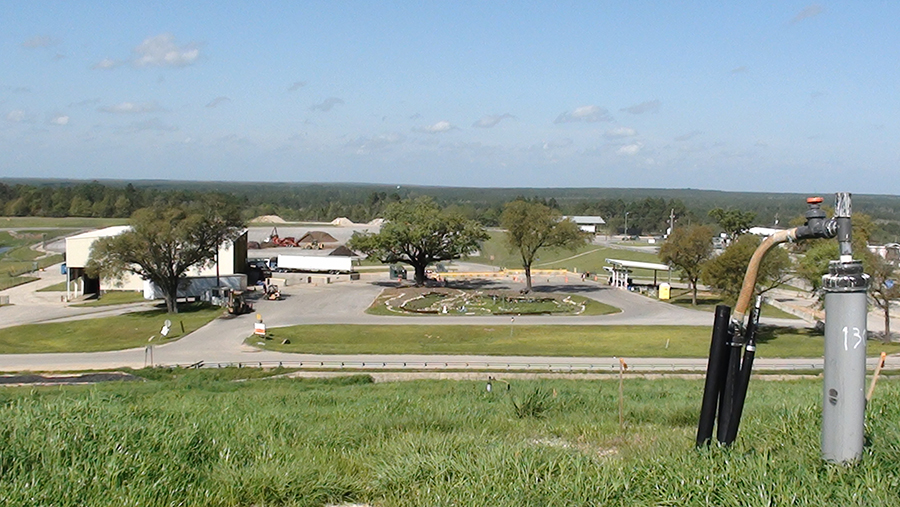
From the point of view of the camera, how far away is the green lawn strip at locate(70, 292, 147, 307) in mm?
55938

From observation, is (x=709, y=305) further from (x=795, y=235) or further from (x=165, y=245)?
(x=795, y=235)

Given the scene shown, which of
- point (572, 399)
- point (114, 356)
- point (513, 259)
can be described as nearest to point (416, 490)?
point (572, 399)

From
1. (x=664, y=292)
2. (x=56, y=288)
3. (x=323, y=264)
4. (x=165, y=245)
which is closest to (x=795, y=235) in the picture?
(x=165, y=245)

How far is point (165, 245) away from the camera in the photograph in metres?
50.1

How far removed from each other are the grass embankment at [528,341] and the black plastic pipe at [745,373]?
28624 millimetres

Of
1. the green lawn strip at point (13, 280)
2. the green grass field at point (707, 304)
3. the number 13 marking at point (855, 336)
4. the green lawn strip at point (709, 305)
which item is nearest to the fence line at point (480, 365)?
the green grass field at point (707, 304)

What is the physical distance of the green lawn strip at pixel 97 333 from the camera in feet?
130

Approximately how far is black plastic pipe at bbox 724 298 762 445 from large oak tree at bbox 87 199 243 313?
1872 inches

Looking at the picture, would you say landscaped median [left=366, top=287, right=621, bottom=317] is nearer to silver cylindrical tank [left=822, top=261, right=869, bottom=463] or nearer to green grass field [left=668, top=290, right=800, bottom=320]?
green grass field [left=668, top=290, right=800, bottom=320]

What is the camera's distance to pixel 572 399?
13.5 meters

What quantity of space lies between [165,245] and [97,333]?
25.8 ft

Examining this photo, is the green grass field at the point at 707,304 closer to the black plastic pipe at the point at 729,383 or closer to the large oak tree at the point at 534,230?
the large oak tree at the point at 534,230

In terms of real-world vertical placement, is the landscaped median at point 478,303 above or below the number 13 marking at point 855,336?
below

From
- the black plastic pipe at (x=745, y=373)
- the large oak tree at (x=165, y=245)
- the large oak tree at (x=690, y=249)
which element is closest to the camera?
the black plastic pipe at (x=745, y=373)
